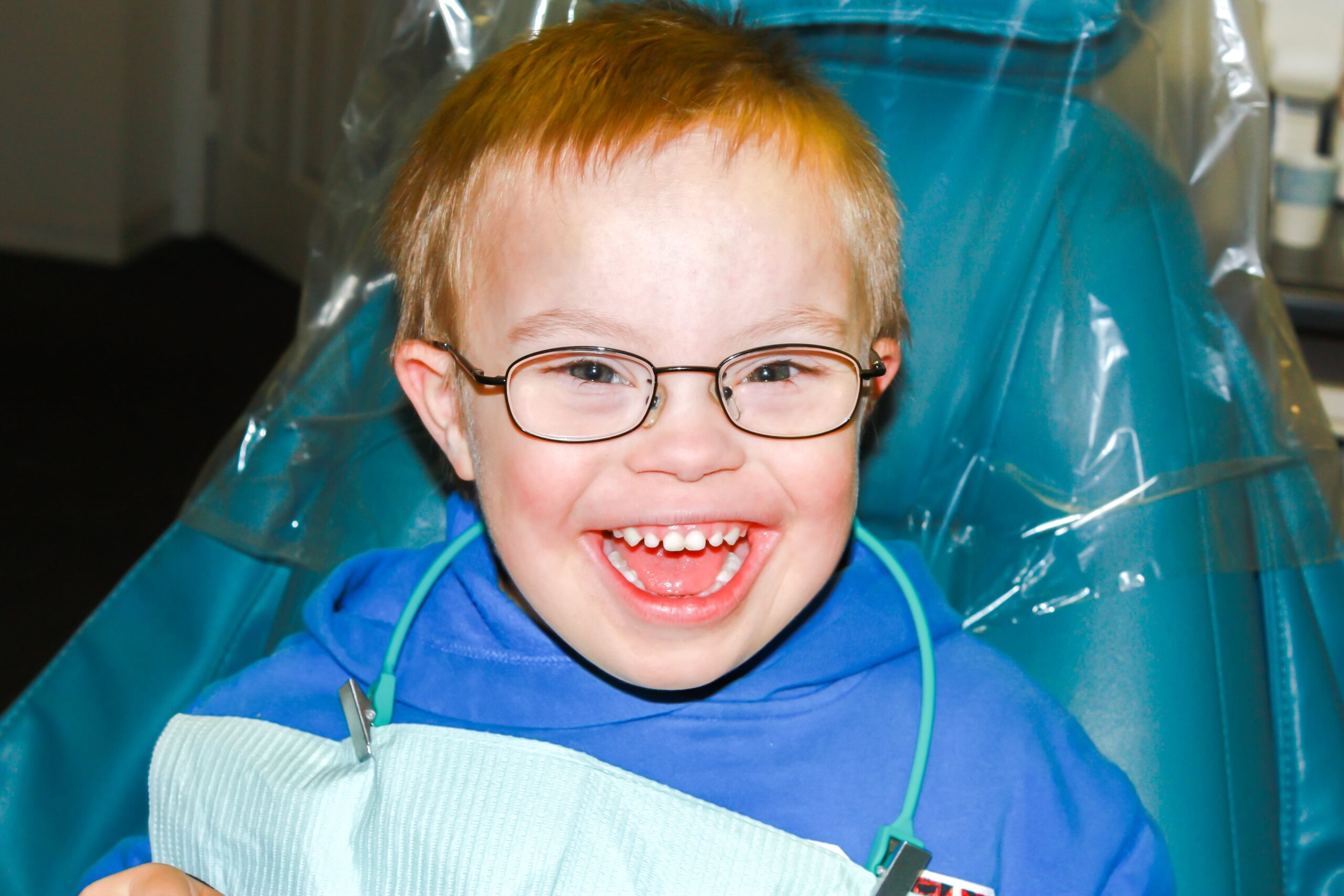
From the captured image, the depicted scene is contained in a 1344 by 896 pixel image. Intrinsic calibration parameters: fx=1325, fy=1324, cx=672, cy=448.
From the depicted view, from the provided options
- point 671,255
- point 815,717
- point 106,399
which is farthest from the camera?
point 106,399

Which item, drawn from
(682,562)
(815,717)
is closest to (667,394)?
(682,562)

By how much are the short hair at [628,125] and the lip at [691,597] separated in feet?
0.51

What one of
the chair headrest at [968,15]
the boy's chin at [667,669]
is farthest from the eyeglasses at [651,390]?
the chair headrest at [968,15]

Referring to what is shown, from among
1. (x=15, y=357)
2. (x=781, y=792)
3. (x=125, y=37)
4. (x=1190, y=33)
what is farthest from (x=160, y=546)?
(x=125, y=37)

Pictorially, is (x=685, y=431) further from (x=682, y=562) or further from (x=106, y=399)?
(x=106, y=399)

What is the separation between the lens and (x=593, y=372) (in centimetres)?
76

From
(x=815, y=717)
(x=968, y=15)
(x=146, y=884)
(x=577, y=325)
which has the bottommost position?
(x=146, y=884)

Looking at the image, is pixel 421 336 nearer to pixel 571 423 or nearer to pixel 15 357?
pixel 571 423

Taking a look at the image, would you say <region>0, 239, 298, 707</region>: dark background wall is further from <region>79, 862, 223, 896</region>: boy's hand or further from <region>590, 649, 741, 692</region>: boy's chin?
<region>590, 649, 741, 692</region>: boy's chin

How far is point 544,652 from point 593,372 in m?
0.20

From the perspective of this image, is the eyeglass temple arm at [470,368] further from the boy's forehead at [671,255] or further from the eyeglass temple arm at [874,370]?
the eyeglass temple arm at [874,370]

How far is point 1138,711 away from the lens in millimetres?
826

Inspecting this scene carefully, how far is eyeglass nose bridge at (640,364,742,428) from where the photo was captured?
73cm

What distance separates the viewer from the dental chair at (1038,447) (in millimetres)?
853
